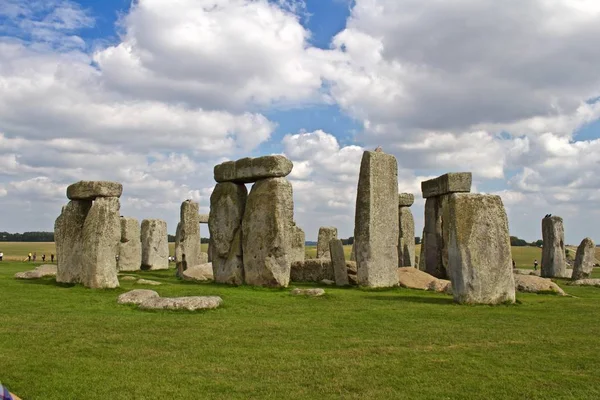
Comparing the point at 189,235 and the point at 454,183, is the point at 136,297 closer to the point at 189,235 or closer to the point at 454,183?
the point at 189,235

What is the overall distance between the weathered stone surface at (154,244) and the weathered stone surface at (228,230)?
12.6 meters

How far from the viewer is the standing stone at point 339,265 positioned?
19531mm

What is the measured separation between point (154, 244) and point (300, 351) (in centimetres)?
2484

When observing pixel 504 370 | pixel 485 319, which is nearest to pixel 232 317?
pixel 485 319

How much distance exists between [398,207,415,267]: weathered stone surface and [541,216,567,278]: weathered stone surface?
699 centimetres

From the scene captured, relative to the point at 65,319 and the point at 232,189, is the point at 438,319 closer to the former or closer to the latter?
the point at 65,319

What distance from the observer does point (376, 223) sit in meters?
17.7

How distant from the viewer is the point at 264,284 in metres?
17.8

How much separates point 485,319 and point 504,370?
4.06m

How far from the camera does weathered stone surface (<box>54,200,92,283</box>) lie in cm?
1697

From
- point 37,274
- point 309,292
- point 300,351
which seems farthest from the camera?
point 37,274

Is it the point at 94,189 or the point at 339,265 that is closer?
the point at 94,189

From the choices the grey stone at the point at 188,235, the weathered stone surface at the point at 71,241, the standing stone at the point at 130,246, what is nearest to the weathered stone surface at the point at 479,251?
the weathered stone surface at the point at 71,241

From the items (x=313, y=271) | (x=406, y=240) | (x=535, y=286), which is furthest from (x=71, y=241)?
(x=406, y=240)
